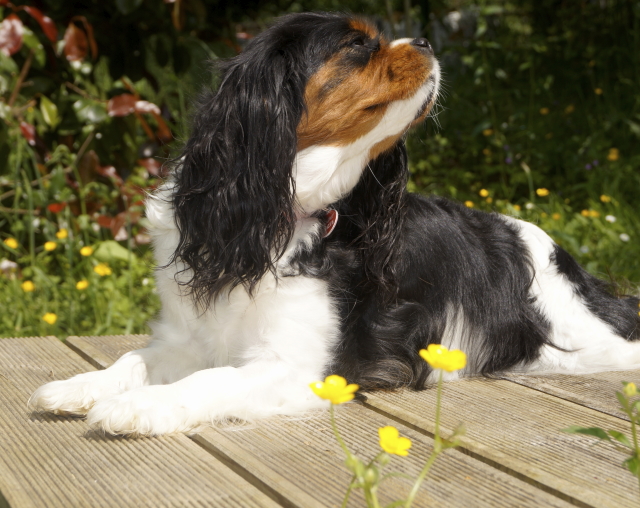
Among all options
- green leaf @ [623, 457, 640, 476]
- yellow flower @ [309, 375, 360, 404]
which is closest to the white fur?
green leaf @ [623, 457, 640, 476]

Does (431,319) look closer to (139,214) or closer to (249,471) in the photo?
(249,471)

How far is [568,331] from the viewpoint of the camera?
2.70 meters

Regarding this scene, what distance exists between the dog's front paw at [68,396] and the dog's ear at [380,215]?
0.86 m

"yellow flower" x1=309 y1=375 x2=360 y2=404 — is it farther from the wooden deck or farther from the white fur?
the white fur

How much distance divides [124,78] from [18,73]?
1.79 ft

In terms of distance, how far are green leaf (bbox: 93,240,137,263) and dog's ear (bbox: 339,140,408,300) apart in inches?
71.2

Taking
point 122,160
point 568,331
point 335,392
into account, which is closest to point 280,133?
point 335,392

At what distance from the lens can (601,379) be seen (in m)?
2.38

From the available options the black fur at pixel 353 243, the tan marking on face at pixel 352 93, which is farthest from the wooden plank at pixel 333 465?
the tan marking on face at pixel 352 93

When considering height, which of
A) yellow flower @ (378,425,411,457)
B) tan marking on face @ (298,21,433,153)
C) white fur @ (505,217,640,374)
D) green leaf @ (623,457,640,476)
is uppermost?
tan marking on face @ (298,21,433,153)

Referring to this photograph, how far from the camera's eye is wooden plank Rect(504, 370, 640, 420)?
209cm

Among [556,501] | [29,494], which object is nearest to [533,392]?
[556,501]

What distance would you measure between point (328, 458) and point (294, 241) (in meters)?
0.80

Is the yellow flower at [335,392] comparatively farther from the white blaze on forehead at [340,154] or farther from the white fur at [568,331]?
the white fur at [568,331]
